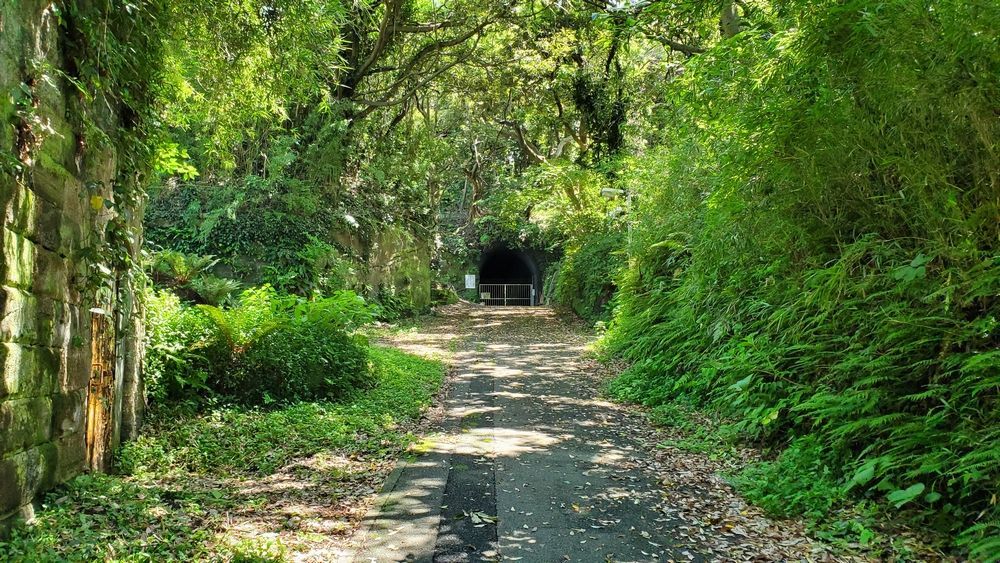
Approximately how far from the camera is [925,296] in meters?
4.12

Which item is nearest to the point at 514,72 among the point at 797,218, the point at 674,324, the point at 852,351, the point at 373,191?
the point at 373,191

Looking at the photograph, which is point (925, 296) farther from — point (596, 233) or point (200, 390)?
point (596, 233)

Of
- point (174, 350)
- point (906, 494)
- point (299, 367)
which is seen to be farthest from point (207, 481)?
point (906, 494)

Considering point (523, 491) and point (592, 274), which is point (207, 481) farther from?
point (592, 274)

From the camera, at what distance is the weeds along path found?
→ 381cm

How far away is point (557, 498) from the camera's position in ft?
15.4

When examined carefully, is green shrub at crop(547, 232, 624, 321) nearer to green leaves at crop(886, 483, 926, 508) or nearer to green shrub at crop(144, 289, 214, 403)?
green shrub at crop(144, 289, 214, 403)

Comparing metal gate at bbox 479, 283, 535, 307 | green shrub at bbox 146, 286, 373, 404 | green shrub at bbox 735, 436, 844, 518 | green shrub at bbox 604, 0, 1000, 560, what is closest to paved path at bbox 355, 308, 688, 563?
green shrub at bbox 735, 436, 844, 518

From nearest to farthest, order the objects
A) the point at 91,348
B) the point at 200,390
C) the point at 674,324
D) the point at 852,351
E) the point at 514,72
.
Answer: the point at 91,348 < the point at 852,351 < the point at 200,390 < the point at 674,324 < the point at 514,72

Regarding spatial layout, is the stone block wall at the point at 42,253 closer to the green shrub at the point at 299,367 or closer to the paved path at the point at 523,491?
the paved path at the point at 523,491

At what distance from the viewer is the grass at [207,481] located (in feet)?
10.8

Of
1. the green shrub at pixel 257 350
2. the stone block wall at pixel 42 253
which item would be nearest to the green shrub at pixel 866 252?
the green shrub at pixel 257 350

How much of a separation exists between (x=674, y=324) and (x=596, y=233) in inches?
404

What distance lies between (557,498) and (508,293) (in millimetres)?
40469
